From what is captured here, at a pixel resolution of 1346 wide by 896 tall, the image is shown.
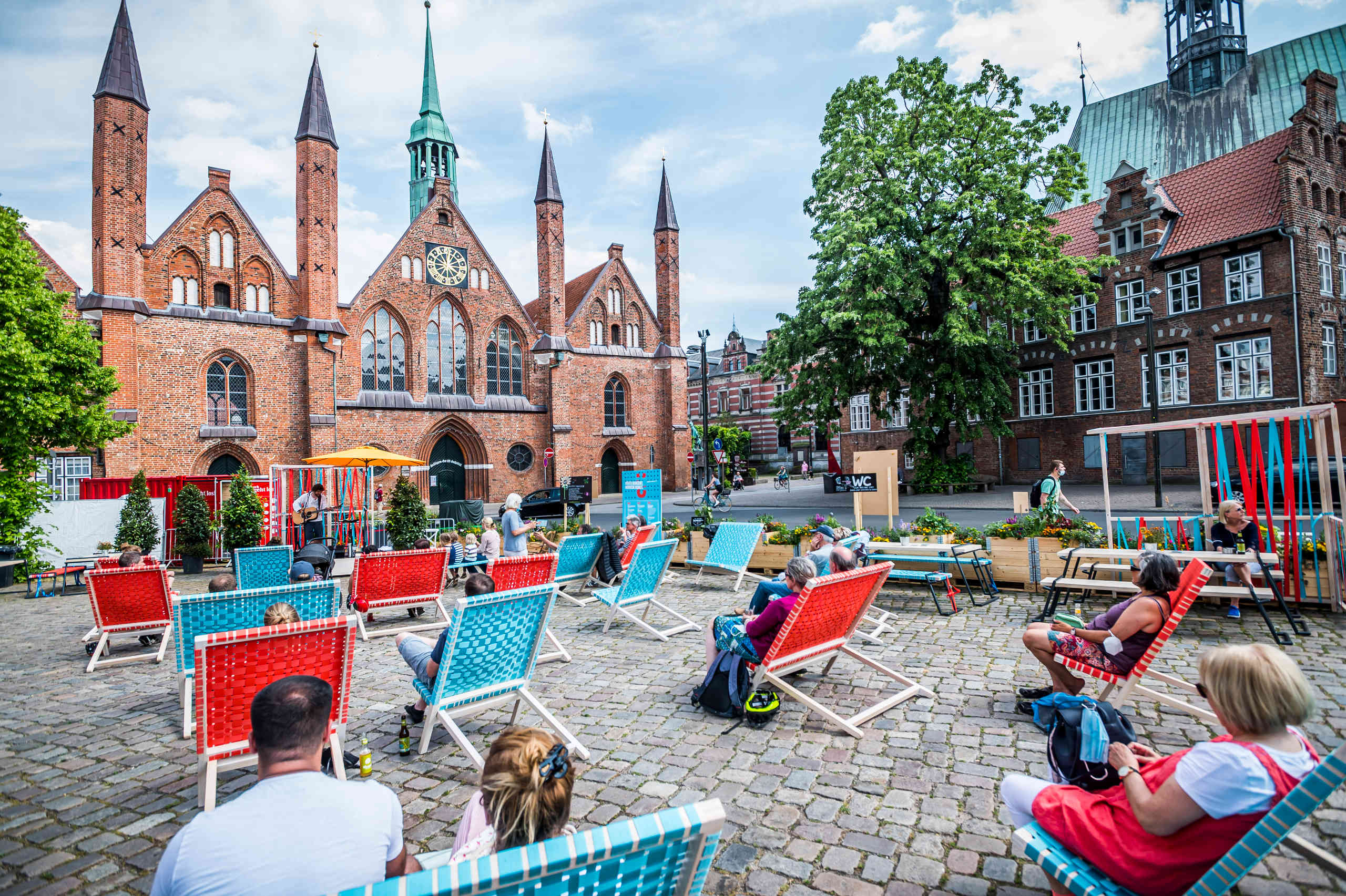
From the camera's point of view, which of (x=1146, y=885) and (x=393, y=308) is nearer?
(x=1146, y=885)

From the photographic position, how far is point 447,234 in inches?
1277

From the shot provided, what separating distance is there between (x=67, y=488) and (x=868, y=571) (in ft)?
96.6

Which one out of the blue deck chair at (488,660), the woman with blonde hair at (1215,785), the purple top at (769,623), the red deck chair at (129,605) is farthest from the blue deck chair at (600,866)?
the red deck chair at (129,605)

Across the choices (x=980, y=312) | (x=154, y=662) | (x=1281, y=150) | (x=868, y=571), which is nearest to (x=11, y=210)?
(x=154, y=662)

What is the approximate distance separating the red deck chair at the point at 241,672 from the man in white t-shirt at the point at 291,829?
1.60 m

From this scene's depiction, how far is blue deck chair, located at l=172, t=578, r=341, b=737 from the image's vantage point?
15.3ft

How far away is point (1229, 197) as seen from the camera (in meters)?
26.1

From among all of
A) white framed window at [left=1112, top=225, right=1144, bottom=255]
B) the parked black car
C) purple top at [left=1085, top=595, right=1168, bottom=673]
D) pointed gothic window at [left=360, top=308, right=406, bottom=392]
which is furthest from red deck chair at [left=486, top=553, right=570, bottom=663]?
white framed window at [left=1112, top=225, right=1144, bottom=255]

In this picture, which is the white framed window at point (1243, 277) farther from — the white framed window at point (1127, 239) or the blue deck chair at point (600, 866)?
the blue deck chair at point (600, 866)

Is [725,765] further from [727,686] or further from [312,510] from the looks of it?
[312,510]

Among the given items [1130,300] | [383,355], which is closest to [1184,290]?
[1130,300]

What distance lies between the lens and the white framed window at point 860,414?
39438mm

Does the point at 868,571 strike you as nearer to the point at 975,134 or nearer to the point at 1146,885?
the point at 1146,885

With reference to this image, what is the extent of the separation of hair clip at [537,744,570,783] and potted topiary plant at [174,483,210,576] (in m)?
14.7
